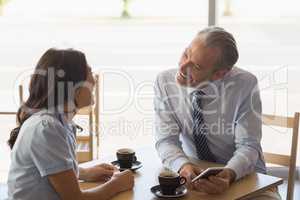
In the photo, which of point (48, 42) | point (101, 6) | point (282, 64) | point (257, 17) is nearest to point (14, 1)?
point (48, 42)

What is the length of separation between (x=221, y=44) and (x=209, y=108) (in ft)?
0.83

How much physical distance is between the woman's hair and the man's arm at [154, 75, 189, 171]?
51 centimetres

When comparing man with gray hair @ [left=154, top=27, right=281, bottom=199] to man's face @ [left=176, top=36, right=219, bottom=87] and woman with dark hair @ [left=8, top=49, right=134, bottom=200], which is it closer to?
man's face @ [left=176, top=36, right=219, bottom=87]

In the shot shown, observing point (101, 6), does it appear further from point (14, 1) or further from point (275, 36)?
point (275, 36)

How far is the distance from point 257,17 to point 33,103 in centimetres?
215

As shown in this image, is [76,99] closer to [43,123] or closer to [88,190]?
[43,123]

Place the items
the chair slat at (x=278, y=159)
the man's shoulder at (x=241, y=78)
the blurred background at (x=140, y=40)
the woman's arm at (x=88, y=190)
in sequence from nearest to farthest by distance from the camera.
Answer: the woman's arm at (x=88, y=190), the man's shoulder at (x=241, y=78), the chair slat at (x=278, y=159), the blurred background at (x=140, y=40)

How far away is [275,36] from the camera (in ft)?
10.8

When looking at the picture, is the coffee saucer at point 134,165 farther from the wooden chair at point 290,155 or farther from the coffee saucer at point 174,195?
the wooden chair at point 290,155

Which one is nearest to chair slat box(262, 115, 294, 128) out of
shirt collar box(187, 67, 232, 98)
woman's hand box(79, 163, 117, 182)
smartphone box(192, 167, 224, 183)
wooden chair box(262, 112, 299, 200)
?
wooden chair box(262, 112, 299, 200)

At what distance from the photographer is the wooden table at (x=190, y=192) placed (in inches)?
57.4

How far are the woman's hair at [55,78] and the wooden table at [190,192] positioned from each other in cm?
30

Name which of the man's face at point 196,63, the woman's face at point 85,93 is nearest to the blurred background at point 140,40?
the man's face at point 196,63

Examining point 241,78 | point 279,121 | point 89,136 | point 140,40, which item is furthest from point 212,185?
point 140,40
